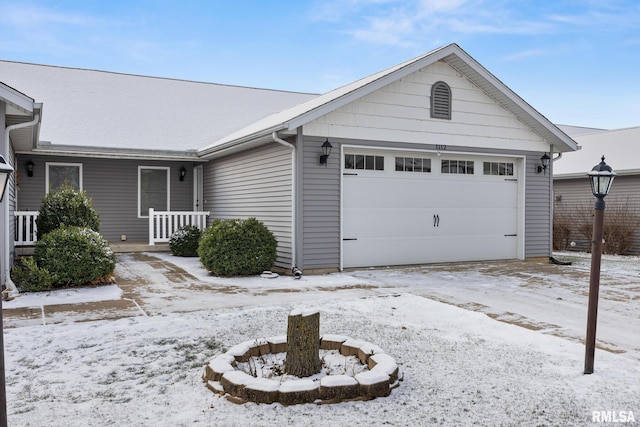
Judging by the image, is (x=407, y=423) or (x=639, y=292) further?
(x=639, y=292)

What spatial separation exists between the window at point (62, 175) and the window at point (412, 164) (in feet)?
26.8

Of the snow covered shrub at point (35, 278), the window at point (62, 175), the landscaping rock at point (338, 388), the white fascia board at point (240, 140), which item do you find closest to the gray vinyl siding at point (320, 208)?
the white fascia board at point (240, 140)

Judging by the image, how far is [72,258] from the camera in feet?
23.7

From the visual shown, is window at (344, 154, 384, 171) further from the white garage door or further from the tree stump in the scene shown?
the tree stump

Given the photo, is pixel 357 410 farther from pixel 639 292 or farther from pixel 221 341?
pixel 639 292

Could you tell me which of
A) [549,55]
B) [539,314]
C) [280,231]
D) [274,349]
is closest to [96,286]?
[280,231]

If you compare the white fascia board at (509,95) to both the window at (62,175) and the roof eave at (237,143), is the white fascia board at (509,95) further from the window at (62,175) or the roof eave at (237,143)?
the window at (62,175)

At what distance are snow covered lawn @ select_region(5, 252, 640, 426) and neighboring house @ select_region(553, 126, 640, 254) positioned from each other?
338 inches

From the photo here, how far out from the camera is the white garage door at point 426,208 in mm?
9539

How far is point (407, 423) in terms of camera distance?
9.64ft

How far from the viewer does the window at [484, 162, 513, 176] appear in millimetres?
10945

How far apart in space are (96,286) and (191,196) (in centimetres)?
706

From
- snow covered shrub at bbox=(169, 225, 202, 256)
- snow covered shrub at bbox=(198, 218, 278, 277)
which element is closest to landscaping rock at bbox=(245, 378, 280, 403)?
snow covered shrub at bbox=(198, 218, 278, 277)

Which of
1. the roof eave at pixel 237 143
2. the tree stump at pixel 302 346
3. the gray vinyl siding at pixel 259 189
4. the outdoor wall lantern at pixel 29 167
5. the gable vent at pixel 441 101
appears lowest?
the tree stump at pixel 302 346
